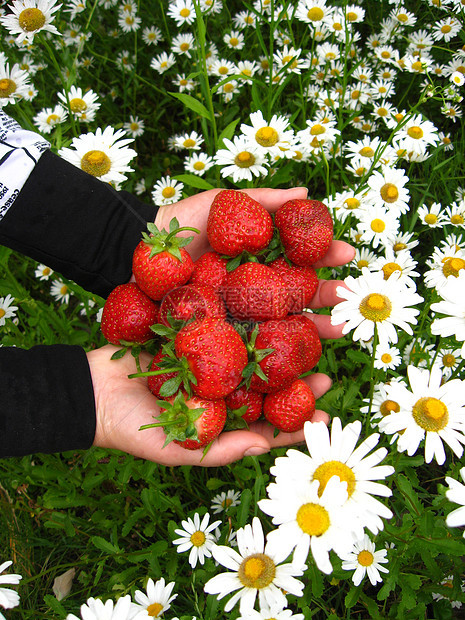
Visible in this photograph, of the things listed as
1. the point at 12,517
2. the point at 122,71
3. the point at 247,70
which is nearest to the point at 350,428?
the point at 12,517

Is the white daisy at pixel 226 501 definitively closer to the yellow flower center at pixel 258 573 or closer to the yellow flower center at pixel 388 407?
the yellow flower center at pixel 258 573

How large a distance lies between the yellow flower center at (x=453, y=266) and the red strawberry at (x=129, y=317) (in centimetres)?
119

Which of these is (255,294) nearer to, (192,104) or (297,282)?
(297,282)

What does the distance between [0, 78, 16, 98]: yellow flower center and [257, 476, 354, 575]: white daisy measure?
99.2 inches

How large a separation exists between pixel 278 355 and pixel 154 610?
92 centimetres

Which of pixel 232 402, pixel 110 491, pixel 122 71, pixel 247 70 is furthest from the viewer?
pixel 122 71

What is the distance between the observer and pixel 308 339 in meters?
1.84

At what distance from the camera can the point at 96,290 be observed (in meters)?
2.25

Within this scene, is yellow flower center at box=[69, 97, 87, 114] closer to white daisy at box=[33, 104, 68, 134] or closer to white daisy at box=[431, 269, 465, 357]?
white daisy at box=[33, 104, 68, 134]

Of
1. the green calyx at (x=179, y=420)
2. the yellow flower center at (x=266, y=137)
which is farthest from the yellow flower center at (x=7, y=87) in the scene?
the green calyx at (x=179, y=420)

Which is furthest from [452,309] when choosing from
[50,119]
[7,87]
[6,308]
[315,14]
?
[50,119]

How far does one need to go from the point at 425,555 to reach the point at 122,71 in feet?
11.7

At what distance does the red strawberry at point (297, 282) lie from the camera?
1.96 meters

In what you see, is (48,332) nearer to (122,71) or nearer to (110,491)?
(110,491)
